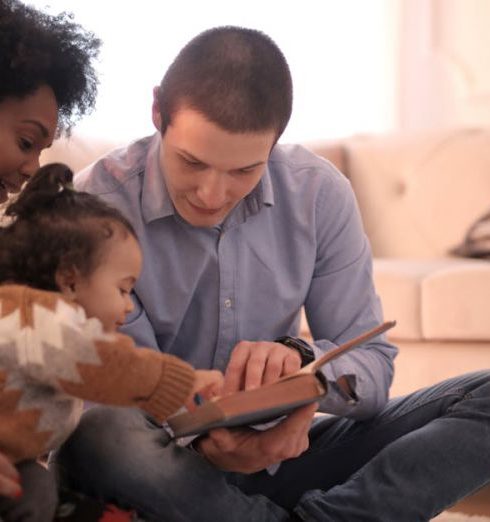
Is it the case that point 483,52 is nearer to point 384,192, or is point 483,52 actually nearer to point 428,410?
point 384,192

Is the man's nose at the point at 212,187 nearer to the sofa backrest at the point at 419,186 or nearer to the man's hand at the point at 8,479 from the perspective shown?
the man's hand at the point at 8,479

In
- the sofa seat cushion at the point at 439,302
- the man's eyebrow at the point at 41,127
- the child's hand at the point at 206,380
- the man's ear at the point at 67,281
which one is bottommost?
the sofa seat cushion at the point at 439,302

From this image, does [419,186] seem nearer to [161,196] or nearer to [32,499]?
[161,196]

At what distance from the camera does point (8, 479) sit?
3.86 ft

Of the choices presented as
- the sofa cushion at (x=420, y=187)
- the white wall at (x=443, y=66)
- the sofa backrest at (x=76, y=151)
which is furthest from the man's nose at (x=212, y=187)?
the white wall at (x=443, y=66)

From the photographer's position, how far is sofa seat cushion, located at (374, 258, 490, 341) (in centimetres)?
283

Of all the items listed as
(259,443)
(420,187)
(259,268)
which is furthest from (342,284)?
(420,187)

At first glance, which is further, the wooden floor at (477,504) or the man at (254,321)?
the wooden floor at (477,504)

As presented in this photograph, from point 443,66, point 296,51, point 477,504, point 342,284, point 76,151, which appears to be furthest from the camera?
point 443,66

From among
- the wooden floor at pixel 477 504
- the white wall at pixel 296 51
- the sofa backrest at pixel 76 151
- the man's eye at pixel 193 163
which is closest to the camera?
the man's eye at pixel 193 163

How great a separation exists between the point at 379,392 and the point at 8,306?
71 cm

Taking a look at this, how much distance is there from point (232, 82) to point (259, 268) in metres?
0.33

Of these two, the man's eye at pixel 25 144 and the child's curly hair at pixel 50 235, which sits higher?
the man's eye at pixel 25 144

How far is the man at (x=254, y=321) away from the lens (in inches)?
A: 57.7
